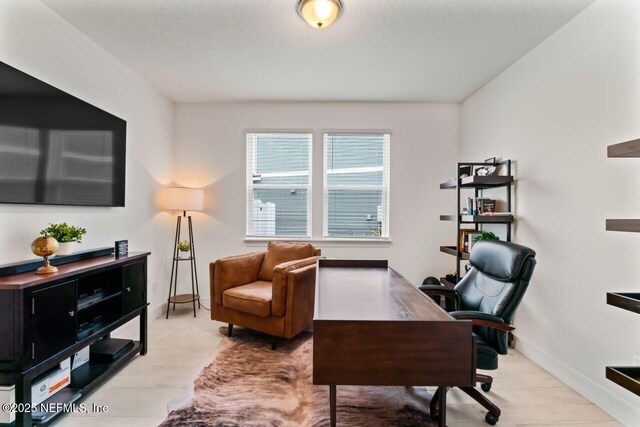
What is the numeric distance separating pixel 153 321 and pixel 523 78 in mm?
4401

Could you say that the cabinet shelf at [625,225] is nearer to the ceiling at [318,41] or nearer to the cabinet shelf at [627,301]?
the cabinet shelf at [627,301]

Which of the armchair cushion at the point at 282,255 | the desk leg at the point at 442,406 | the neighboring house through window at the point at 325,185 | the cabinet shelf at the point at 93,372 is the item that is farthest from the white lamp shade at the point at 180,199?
the desk leg at the point at 442,406

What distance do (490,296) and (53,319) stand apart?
263cm

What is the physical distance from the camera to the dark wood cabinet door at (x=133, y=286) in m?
2.47

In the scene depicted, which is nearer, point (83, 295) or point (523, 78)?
point (83, 295)

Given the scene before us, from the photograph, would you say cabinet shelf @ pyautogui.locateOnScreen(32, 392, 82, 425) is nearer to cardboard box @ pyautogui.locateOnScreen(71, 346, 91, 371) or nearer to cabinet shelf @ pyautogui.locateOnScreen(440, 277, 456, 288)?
cardboard box @ pyautogui.locateOnScreen(71, 346, 91, 371)

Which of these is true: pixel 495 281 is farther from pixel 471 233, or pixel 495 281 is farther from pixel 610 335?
pixel 471 233

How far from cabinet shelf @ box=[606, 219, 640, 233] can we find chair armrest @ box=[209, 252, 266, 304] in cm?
275

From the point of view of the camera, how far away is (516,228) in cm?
286

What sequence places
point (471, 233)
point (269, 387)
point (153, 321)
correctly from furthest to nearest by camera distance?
point (153, 321), point (471, 233), point (269, 387)

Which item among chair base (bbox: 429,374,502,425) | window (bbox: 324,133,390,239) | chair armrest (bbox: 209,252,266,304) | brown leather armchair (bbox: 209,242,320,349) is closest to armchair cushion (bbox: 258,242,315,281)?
brown leather armchair (bbox: 209,242,320,349)

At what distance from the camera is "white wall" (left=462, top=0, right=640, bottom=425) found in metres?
1.88

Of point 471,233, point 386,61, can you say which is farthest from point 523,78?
point 471,233

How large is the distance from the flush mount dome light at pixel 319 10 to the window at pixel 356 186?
1.95 metres
